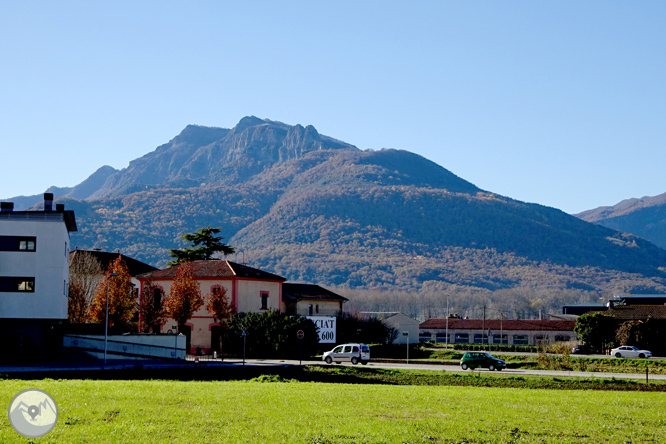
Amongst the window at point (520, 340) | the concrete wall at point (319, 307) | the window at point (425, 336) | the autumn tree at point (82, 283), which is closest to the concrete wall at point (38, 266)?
the autumn tree at point (82, 283)

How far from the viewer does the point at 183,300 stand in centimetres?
6281

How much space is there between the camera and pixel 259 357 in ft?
207

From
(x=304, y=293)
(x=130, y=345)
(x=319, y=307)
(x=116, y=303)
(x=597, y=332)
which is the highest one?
(x=304, y=293)

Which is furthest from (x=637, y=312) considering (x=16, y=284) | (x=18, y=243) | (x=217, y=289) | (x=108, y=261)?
(x=18, y=243)

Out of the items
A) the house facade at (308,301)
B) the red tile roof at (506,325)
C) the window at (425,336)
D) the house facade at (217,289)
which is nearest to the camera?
the house facade at (217,289)

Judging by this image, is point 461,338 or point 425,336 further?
point 425,336

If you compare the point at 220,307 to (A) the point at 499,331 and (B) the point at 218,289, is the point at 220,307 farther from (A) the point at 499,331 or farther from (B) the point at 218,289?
(A) the point at 499,331

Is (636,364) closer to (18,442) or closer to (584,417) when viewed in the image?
(584,417)

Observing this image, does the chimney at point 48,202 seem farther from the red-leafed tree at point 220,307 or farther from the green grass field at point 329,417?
the green grass field at point 329,417

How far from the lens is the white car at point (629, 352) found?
71.4 m

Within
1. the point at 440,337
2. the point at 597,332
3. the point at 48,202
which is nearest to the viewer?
the point at 48,202

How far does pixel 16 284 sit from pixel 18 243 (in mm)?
2741

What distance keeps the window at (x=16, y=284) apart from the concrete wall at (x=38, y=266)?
22cm

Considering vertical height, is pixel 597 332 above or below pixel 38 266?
below
